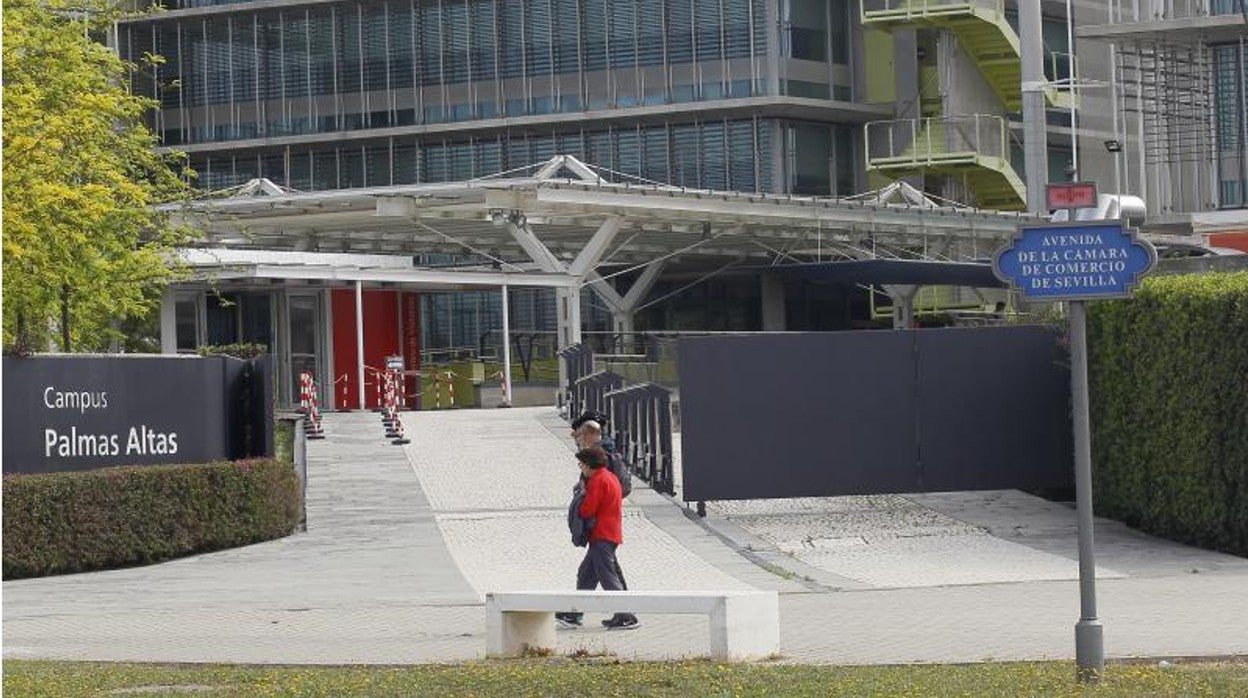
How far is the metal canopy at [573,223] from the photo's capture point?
45406 millimetres

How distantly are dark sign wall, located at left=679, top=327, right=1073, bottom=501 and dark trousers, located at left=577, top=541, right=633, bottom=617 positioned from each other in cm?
814

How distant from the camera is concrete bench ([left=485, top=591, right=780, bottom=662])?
1362cm

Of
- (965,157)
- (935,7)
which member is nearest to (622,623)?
(965,157)

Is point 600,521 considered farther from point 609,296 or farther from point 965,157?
point 965,157

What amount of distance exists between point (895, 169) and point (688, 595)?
4787 centimetres

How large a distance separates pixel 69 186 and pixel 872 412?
9103 mm

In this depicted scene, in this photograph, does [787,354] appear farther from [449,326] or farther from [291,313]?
[449,326]

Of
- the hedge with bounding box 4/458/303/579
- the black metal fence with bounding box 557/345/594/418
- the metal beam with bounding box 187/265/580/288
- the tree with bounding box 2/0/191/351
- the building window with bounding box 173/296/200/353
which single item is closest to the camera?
the hedge with bounding box 4/458/303/579

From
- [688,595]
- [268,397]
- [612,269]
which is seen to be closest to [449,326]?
[612,269]

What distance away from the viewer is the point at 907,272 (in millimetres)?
51219

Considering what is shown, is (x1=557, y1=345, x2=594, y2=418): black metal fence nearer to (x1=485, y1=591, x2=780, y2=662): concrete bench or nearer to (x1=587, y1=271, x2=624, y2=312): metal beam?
(x1=587, y1=271, x2=624, y2=312): metal beam

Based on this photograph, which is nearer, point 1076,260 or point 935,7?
point 1076,260

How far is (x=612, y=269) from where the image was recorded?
61938 mm

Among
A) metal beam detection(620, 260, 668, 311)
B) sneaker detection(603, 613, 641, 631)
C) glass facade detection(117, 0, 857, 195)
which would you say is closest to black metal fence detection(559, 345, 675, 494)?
sneaker detection(603, 613, 641, 631)
